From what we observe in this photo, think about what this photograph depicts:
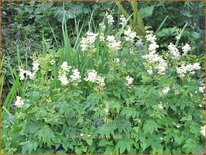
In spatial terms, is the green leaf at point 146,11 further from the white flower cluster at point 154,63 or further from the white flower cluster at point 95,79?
the white flower cluster at point 95,79

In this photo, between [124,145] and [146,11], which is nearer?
[124,145]

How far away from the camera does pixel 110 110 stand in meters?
2.65

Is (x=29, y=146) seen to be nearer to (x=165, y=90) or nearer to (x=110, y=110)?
(x=110, y=110)

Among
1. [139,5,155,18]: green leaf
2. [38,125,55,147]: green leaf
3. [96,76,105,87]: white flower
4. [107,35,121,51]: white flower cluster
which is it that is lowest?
[38,125,55,147]: green leaf

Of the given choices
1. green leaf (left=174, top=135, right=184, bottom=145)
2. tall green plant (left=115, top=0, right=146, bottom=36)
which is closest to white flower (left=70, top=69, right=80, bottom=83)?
green leaf (left=174, top=135, right=184, bottom=145)

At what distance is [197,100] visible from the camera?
2.82 meters

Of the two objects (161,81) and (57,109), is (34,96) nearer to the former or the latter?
(57,109)

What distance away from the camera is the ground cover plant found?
2.59 m

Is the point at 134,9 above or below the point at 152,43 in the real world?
above

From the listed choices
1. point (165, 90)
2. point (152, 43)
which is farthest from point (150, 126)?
point (152, 43)

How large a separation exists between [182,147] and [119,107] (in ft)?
1.57

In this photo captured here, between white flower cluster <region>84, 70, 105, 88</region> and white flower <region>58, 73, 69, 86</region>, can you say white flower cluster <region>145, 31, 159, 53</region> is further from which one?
white flower <region>58, 73, 69, 86</region>

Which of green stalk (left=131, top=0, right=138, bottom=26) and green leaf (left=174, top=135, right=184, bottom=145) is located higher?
green stalk (left=131, top=0, right=138, bottom=26)

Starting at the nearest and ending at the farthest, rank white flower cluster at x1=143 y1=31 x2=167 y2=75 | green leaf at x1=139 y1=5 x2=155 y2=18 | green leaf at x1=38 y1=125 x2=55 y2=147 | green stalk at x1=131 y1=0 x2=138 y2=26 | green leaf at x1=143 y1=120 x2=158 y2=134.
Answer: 1. green leaf at x1=38 y1=125 x2=55 y2=147
2. green leaf at x1=143 y1=120 x2=158 y2=134
3. white flower cluster at x1=143 y1=31 x2=167 y2=75
4. green stalk at x1=131 y1=0 x2=138 y2=26
5. green leaf at x1=139 y1=5 x2=155 y2=18
